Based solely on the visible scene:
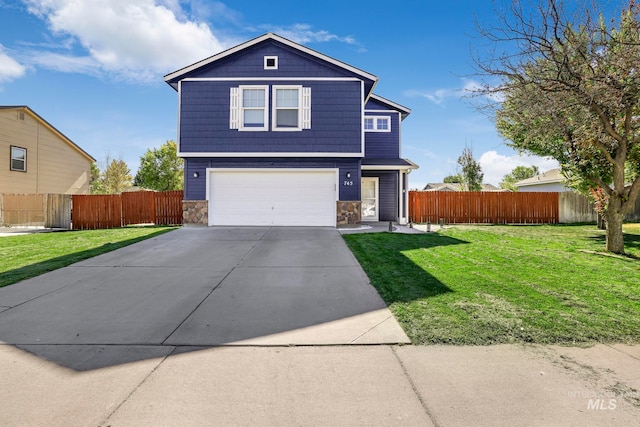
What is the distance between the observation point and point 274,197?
13.0m

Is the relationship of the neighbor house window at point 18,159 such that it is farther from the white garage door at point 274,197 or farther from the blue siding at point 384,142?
the blue siding at point 384,142

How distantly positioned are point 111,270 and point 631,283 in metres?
9.79

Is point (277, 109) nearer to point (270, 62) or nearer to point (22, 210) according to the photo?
point (270, 62)

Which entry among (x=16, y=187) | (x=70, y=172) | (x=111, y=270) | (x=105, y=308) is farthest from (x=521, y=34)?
(x=70, y=172)

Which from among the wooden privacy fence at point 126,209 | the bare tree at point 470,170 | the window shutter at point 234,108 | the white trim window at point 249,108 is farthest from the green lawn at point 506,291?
the bare tree at point 470,170

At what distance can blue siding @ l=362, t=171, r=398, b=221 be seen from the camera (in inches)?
637

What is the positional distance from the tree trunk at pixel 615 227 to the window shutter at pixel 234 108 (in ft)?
39.9

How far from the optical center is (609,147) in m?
8.80

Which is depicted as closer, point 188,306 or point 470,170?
point 188,306

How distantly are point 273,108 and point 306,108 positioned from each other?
1.31 m

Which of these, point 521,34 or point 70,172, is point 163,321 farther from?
point 70,172

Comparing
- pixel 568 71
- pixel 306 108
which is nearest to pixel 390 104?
pixel 306 108

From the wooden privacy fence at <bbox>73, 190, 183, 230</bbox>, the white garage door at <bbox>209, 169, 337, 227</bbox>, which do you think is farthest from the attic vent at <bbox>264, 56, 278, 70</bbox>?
the wooden privacy fence at <bbox>73, 190, 183, 230</bbox>

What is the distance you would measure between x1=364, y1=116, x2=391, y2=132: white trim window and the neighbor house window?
20.1 m
